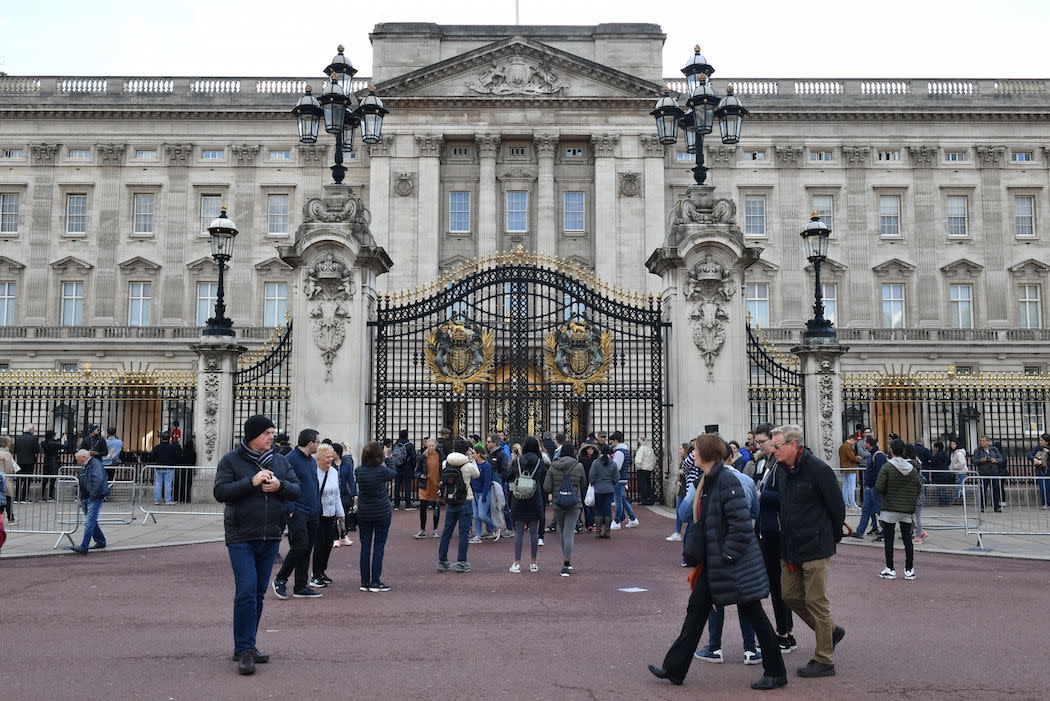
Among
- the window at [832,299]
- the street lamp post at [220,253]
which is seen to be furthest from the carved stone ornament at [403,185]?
the street lamp post at [220,253]

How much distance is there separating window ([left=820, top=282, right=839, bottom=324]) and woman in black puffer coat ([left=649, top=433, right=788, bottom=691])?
149 feet

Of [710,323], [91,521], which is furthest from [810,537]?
[710,323]

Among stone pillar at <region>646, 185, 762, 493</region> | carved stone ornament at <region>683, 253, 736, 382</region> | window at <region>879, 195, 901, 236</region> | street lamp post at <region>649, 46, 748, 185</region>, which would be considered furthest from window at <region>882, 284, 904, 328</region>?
carved stone ornament at <region>683, 253, 736, 382</region>

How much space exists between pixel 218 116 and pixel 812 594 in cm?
5015

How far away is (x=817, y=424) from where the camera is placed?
64.4 feet

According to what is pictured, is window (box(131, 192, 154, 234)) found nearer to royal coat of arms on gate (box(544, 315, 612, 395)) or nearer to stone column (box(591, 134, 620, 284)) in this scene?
stone column (box(591, 134, 620, 284))

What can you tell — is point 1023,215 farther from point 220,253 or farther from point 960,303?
point 220,253

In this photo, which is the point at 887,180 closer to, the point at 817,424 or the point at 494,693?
the point at 817,424

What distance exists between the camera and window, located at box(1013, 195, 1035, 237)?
5159cm

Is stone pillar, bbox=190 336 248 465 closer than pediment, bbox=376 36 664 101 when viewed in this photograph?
Yes

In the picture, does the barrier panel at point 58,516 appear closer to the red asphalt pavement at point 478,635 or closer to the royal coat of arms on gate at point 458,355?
the red asphalt pavement at point 478,635

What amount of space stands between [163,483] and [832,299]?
3926 centimetres

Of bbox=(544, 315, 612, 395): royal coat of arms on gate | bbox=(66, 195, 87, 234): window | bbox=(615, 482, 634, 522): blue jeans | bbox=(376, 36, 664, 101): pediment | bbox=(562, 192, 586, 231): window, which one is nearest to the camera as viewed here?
bbox=(615, 482, 634, 522): blue jeans

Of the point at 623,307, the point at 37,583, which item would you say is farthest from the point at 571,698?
the point at 623,307
